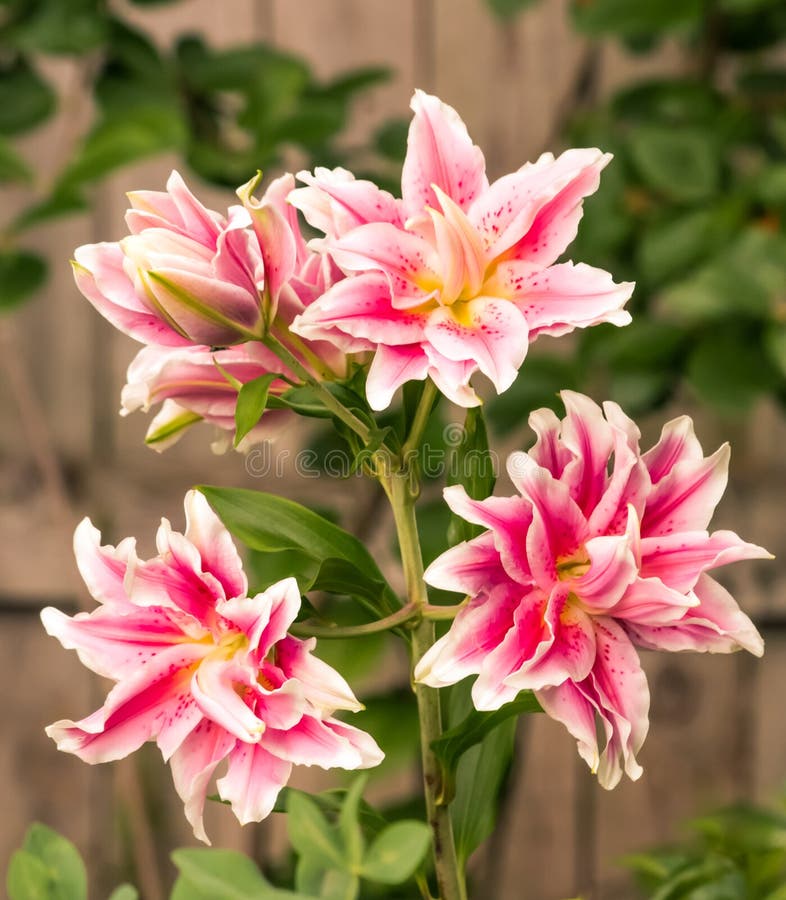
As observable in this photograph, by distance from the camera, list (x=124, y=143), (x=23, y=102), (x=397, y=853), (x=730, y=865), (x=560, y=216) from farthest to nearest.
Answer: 1. (x=23, y=102)
2. (x=124, y=143)
3. (x=730, y=865)
4. (x=560, y=216)
5. (x=397, y=853)

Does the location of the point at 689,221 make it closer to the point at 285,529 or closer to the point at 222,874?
the point at 285,529

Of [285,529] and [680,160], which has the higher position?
[680,160]

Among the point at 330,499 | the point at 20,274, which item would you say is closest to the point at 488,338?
the point at 20,274

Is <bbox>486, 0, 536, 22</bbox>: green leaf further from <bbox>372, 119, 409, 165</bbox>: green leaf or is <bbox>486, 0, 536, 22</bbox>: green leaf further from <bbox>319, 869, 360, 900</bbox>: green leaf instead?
<bbox>319, 869, 360, 900</bbox>: green leaf

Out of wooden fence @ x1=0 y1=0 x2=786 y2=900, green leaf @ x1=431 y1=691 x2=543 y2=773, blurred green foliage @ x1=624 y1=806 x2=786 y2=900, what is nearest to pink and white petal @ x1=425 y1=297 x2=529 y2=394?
green leaf @ x1=431 y1=691 x2=543 y2=773

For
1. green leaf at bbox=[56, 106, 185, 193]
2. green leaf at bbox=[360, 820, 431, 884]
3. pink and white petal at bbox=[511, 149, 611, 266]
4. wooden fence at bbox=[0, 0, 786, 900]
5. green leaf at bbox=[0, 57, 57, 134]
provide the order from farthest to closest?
1. wooden fence at bbox=[0, 0, 786, 900]
2. green leaf at bbox=[0, 57, 57, 134]
3. green leaf at bbox=[56, 106, 185, 193]
4. pink and white petal at bbox=[511, 149, 611, 266]
5. green leaf at bbox=[360, 820, 431, 884]
